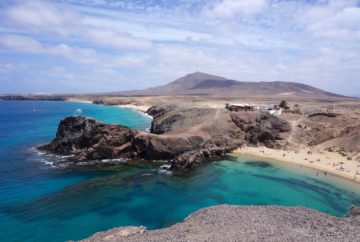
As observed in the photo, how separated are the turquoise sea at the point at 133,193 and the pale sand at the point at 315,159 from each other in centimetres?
251

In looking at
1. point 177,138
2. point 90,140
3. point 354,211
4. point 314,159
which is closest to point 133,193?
point 177,138

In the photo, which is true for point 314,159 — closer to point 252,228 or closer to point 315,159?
point 315,159

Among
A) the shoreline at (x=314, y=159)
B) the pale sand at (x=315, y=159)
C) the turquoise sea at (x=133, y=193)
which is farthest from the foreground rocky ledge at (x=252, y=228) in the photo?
the pale sand at (x=315, y=159)

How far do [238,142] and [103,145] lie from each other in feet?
76.4

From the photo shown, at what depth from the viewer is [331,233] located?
24000mm

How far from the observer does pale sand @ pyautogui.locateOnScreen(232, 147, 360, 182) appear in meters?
45.4

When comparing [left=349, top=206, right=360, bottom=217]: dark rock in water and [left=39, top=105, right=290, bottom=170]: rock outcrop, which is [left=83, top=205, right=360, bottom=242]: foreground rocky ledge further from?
[left=39, top=105, right=290, bottom=170]: rock outcrop

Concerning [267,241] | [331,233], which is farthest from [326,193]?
[267,241]

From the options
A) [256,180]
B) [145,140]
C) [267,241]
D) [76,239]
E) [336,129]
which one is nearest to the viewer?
[267,241]

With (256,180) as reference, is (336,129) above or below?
above

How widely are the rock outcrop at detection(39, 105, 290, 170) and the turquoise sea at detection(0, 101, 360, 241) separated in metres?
3.04

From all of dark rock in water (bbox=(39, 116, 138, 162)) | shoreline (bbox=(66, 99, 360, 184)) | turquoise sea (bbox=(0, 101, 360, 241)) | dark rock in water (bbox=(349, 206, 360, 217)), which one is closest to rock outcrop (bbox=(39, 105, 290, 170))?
dark rock in water (bbox=(39, 116, 138, 162))

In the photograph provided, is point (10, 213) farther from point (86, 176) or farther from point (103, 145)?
point (103, 145)

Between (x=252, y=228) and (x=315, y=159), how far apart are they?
31.2m
